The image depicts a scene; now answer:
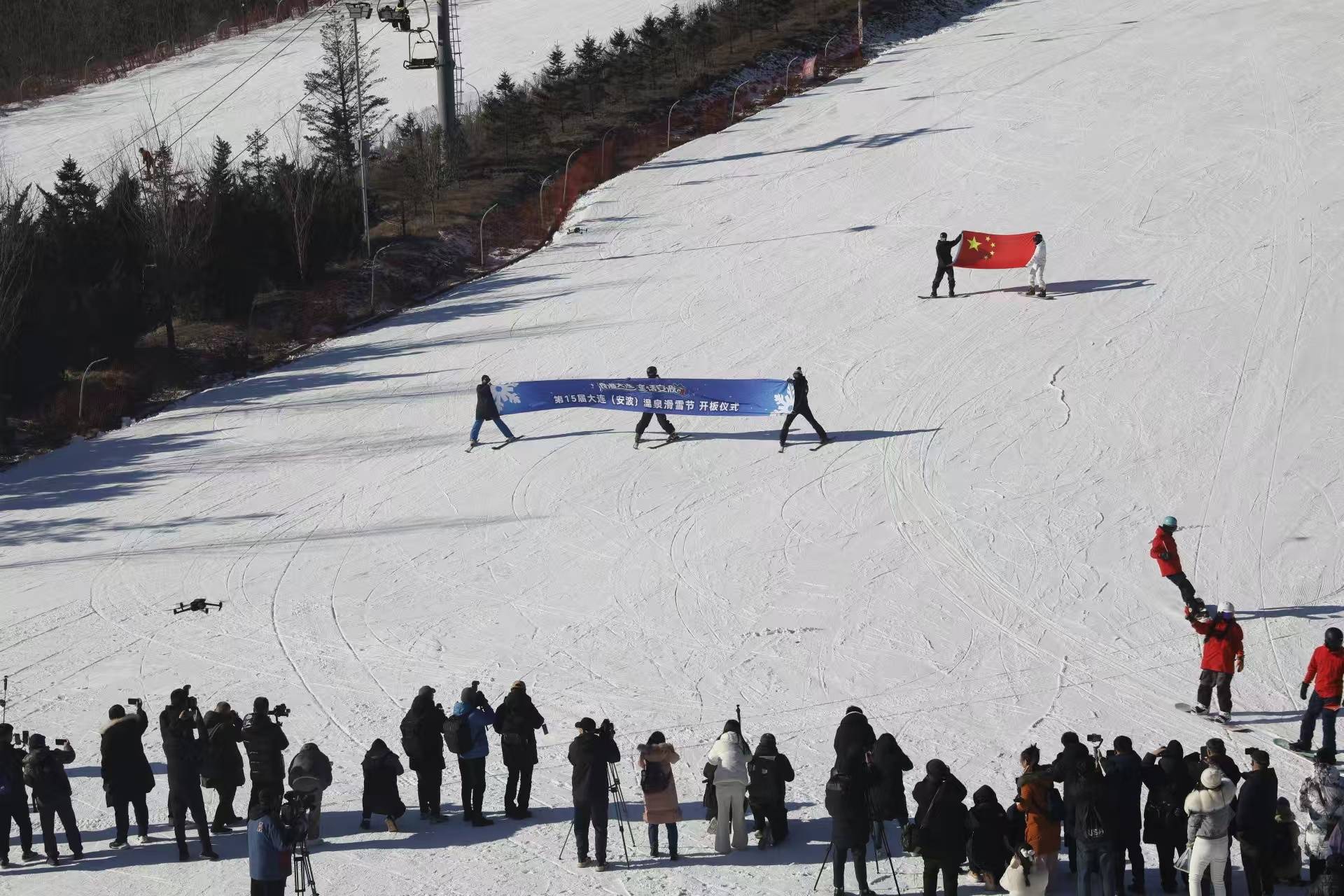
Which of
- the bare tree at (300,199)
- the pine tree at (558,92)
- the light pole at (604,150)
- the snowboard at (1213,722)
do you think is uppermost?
the pine tree at (558,92)

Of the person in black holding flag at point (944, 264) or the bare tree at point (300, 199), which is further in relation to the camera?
the bare tree at point (300, 199)

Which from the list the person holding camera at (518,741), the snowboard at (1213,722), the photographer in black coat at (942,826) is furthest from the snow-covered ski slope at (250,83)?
the photographer in black coat at (942,826)

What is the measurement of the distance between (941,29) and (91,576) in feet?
129

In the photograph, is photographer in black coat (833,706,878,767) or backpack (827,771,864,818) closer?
backpack (827,771,864,818)

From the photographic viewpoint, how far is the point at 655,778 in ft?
32.4

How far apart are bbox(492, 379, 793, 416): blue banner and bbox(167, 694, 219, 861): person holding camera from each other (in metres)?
11.7

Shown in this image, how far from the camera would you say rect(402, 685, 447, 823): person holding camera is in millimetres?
10781

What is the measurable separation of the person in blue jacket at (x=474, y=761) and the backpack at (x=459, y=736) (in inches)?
0.8

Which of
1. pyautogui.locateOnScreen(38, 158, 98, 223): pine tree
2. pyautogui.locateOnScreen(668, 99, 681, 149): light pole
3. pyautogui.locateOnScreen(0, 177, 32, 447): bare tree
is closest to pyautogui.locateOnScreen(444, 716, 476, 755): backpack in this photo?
pyautogui.locateOnScreen(0, 177, 32, 447): bare tree

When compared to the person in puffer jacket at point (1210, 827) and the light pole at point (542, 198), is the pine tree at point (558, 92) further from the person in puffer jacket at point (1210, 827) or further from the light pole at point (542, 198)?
the person in puffer jacket at point (1210, 827)

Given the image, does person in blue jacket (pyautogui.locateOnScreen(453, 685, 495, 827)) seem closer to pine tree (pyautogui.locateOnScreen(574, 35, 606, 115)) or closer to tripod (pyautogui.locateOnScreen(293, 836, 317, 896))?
tripod (pyautogui.locateOnScreen(293, 836, 317, 896))

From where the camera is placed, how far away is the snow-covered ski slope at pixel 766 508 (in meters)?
12.9

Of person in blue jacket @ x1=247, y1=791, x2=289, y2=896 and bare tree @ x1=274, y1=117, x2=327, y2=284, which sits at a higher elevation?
bare tree @ x1=274, y1=117, x2=327, y2=284

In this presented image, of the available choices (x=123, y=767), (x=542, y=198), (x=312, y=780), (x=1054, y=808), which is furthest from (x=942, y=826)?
(x=542, y=198)
